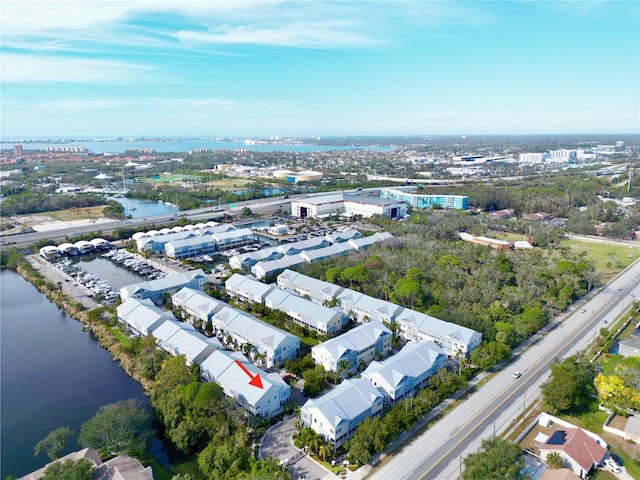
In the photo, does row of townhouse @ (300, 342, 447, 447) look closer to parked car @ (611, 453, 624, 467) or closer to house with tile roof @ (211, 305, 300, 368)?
house with tile roof @ (211, 305, 300, 368)

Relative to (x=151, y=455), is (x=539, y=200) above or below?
above

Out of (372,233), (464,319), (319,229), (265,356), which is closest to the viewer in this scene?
(265,356)

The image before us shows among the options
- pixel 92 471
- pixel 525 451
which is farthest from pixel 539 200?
pixel 92 471

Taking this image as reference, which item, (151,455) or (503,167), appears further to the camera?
(503,167)

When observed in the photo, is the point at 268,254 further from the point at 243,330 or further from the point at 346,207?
the point at 346,207

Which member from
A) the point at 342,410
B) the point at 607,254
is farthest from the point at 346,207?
the point at 342,410

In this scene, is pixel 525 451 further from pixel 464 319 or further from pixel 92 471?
pixel 92 471

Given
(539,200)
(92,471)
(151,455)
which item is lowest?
(151,455)
